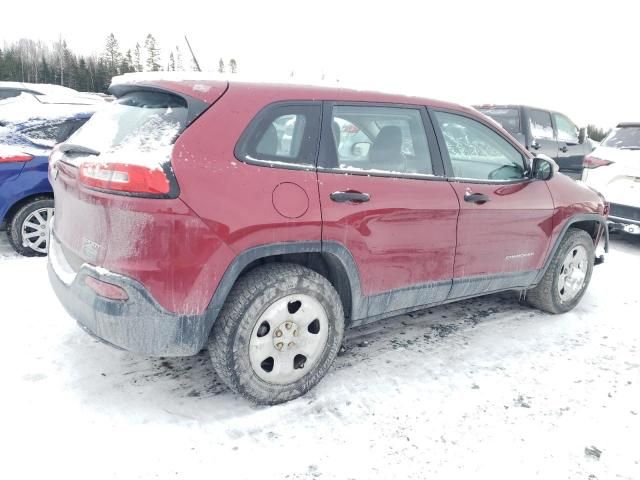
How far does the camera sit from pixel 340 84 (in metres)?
2.88

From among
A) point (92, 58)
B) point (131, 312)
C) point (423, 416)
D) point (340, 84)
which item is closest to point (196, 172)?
point (131, 312)

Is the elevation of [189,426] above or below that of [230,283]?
below

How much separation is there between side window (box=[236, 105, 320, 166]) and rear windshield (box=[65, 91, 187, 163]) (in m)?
0.34

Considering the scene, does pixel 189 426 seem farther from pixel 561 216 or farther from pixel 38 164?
pixel 38 164

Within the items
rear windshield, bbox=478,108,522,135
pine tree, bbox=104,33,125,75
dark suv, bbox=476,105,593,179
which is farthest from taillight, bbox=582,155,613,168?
pine tree, bbox=104,33,125,75

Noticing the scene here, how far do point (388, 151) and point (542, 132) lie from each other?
8.00 m

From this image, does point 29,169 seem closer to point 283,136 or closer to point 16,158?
point 16,158

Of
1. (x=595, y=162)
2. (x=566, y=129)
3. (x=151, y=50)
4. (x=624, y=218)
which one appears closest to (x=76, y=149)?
(x=624, y=218)

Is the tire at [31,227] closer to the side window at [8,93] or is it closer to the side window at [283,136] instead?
the side window at [283,136]

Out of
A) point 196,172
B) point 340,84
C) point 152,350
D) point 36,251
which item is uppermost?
point 340,84

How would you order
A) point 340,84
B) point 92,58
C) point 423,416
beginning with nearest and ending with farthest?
point 423,416, point 340,84, point 92,58

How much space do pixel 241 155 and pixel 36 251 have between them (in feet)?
12.4

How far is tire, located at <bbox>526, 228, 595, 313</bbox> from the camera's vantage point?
403 centimetres

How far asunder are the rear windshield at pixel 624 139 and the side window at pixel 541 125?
214 centimetres
